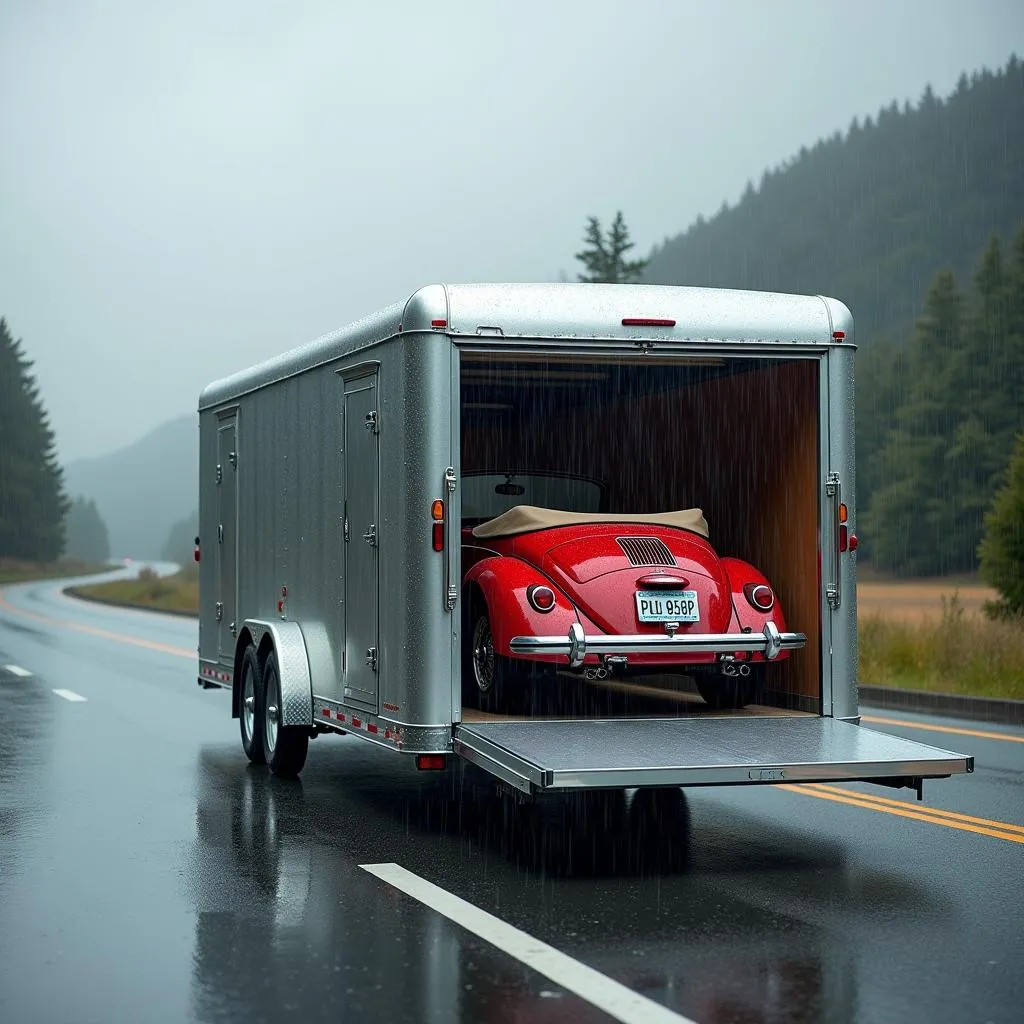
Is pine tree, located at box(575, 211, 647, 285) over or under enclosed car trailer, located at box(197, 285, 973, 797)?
over

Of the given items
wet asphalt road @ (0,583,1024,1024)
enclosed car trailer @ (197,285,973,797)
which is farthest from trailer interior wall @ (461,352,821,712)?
wet asphalt road @ (0,583,1024,1024)

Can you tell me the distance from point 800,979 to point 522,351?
4.09 metres

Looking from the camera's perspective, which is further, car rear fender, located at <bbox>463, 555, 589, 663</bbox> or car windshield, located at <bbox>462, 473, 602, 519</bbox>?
car windshield, located at <bbox>462, 473, 602, 519</bbox>

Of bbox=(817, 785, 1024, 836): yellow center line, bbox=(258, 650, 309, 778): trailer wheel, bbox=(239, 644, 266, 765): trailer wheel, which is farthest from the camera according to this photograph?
bbox=(239, 644, 266, 765): trailer wheel

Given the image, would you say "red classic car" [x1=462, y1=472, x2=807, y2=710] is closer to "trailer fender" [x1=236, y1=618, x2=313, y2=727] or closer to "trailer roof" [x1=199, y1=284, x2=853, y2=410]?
"trailer fender" [x1=236, y1=618, x2=313, y2=727]

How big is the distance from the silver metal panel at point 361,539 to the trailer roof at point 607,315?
1.18 feet

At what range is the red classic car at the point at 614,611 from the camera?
9.53 m

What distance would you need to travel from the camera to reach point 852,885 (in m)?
7.84

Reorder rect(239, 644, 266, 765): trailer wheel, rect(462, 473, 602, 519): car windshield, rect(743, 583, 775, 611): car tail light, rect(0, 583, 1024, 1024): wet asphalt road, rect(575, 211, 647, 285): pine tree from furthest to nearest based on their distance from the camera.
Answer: rect(575, 211, 647, 285): pine tree < rect(462, 473, 602, 519): car windshield < rect(239, 644, 266, 765): trailer wheel < rect(743, 583, 775, 611): car tail light < rect(0, 583, 1024, 1024): wet asphalt road

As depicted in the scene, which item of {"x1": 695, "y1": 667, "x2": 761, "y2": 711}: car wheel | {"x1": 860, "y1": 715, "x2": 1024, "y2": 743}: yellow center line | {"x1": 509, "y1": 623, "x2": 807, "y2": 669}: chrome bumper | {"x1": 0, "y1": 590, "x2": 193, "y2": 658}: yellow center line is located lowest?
{"x1": 0, "y1": 590, "x2": 193, "y2": 658}: yellow center line

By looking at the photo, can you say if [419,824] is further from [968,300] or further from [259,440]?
[968,300]

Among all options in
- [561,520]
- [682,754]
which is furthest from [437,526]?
[561,520]

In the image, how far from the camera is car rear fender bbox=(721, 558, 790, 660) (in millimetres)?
9930

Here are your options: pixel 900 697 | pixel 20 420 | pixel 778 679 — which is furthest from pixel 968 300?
pixel 778 679
